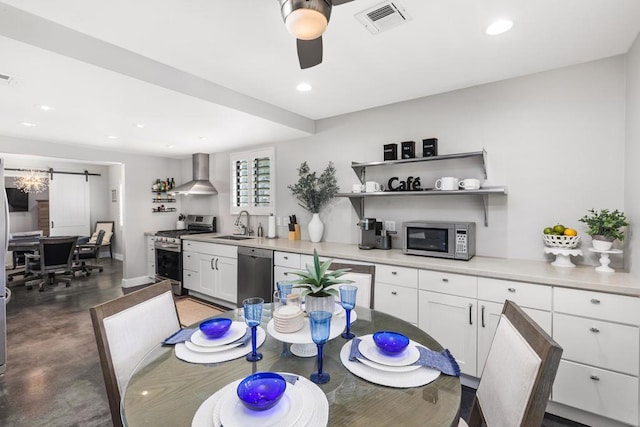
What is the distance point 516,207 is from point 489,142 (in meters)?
0.62

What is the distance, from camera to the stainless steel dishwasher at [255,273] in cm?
353

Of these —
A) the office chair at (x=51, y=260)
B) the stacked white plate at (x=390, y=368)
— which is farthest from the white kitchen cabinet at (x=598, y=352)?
the office chair at (x=51, y=260)

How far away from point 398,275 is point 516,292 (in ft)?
2.77

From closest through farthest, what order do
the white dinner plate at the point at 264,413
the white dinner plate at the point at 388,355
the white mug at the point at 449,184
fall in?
1. the white dinner plate at the point at 264,413
2. the white dinner plate at the point at 388,355
3. the white mug at the point at 449,184

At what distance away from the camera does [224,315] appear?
1.69 m

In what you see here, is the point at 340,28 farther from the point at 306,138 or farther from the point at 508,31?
the point at 306,138

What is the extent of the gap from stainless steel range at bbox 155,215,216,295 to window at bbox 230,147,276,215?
72 centimetres

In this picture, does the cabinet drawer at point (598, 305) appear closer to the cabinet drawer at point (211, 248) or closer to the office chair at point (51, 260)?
the cabinet drawer at point (211, 248)

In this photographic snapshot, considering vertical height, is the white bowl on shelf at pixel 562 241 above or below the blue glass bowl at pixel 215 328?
above

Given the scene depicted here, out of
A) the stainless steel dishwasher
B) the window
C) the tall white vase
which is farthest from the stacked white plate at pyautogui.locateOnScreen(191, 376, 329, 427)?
the window

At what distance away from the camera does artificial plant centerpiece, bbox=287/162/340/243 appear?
3.73 m

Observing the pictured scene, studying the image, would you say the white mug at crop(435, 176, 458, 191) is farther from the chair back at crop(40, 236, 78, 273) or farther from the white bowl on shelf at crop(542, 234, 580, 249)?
the chair back at crop(40, 236, 78, 273)

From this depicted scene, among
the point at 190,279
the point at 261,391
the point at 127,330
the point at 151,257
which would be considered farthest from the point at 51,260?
the point at 261,391

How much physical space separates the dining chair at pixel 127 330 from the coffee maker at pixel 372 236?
2.01 meters
